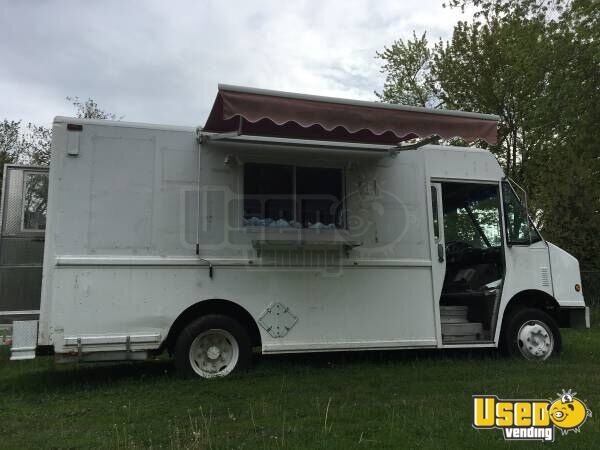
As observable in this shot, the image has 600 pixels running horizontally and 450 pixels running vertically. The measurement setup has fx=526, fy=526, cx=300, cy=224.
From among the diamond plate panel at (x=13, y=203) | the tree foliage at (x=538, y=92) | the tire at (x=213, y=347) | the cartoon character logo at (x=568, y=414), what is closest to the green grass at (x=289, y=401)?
the cartoon character logo at (x=568, y=414)

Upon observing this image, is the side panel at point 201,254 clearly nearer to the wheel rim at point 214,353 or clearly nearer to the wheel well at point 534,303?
the wheel rim at point 214,353

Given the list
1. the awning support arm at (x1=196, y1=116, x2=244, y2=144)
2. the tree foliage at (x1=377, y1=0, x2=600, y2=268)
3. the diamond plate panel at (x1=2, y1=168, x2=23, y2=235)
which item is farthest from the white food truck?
the tree foliage at (x1=377, y1=0, x2=600, y2=268)

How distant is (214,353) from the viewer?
5.96 metres

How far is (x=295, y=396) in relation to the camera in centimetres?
514

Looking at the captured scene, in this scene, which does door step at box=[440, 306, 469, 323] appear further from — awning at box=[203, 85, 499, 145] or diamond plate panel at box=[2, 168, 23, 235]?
diamond plate panel at box=[2, 168, 23, 235]

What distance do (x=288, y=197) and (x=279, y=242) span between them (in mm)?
638

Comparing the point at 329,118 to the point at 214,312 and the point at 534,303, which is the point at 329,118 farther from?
the point at 534,303

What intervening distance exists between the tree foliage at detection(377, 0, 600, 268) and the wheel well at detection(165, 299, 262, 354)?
10.6m

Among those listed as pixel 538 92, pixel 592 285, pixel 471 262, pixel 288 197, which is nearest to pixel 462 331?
pixel 471 262

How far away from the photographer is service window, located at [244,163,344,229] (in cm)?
622

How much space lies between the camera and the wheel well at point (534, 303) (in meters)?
7.00

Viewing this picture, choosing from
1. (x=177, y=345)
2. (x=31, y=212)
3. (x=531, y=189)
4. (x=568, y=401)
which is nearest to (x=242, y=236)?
(x=177, y=345)

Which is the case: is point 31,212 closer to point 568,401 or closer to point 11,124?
point 568,401

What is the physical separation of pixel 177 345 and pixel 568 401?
3831mm
